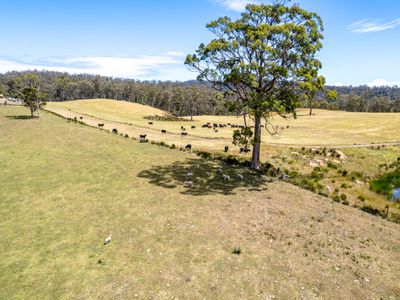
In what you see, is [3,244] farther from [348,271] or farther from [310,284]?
[348,271]

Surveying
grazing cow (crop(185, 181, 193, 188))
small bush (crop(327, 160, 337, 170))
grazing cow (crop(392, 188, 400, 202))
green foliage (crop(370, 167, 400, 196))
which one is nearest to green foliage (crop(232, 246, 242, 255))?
grazing cow (crop(185, 181, 193, 188))

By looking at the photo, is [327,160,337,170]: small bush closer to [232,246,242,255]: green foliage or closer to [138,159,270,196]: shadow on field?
[138,159,270,196]: shadow on field

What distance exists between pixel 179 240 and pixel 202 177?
38.8 feet

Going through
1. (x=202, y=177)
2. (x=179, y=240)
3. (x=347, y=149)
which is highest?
(x=347, y=149)

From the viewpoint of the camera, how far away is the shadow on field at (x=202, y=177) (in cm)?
2630

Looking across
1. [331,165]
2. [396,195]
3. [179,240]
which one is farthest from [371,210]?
[331,165]

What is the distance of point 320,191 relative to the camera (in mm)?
28250

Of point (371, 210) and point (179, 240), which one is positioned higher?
point (371, 210)

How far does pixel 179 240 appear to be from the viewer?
17.8 m

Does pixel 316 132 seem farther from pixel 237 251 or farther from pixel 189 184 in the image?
pixel 237 251

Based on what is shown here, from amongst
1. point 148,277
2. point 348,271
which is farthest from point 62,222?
point 348,271

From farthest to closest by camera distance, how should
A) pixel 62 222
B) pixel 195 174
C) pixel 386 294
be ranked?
1. pixel 195 174
2. pixel 62 222
3. pixel 386 294

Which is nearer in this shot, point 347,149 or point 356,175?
point 356,175

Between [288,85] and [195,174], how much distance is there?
12014 millimetres
